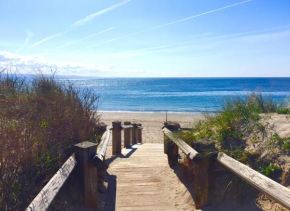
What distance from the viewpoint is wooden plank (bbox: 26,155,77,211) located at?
237 cm

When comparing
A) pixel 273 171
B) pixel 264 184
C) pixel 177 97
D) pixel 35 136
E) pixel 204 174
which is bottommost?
pixel 177 97

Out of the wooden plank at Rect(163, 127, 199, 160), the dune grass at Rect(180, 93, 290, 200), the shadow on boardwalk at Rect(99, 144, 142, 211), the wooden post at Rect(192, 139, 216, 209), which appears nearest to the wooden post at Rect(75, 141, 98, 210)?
the shadow on boardwalk at Rect(99, 144, 142, 211)

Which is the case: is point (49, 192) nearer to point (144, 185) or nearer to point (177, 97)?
point (144, 185)

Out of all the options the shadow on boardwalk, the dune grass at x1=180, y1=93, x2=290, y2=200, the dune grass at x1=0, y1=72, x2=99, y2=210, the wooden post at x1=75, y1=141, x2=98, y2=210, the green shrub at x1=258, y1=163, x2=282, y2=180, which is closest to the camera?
the dune grass at x1=0, y1=72, x2=99, y2=210

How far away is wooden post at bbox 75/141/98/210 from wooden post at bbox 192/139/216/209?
150cm

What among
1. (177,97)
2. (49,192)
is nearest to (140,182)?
(49,192)

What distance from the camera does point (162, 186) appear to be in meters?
5.31

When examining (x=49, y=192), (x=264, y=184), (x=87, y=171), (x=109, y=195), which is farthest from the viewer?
(x=109, y=195)

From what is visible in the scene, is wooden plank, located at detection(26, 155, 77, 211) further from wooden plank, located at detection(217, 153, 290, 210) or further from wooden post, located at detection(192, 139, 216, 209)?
wooden plank, located at detection(217, 153, 290, 210)

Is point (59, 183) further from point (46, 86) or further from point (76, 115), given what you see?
point (46, 86)

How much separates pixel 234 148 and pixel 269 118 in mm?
1019

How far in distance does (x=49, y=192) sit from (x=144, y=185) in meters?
2.88

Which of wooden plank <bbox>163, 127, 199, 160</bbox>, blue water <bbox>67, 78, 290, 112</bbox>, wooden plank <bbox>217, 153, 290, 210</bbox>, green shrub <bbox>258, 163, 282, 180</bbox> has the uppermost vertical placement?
wooden plank <bbox>217, 153, 290, 210</bbox>

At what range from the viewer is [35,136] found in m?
3.52
